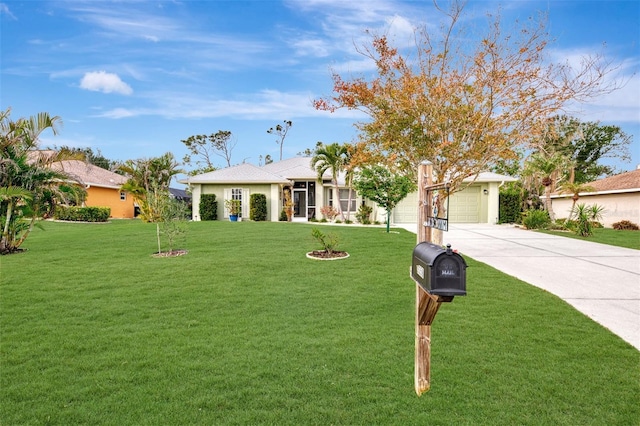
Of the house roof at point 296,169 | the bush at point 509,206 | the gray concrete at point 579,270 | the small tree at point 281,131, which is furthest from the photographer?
the small tree at point 281,131

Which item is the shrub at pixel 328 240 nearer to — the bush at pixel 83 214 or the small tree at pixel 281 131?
the bush at pixel 83 214

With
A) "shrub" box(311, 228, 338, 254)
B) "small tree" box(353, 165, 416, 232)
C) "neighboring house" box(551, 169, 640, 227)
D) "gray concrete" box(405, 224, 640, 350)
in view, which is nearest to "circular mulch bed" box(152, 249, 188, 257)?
"shrub" box(311, 228, 338, 254)

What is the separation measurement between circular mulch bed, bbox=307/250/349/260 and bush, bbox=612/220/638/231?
1725 cm

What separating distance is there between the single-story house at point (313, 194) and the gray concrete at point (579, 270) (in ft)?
26.8

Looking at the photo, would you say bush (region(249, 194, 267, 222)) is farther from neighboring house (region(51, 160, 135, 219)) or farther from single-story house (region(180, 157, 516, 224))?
neighboring house (region(51, 160, 135, 219))

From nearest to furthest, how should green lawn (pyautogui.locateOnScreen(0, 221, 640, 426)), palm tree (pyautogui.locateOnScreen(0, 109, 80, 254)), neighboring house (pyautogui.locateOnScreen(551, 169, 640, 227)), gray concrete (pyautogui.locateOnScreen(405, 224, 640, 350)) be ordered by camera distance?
green lawn (pyautogui.locateOnScreen(0, 221, 640, 426)) → gray concrete (pyautogui.locateOnScreen(405, 224, 640, 350)) → palm tree (pyautogui.locateOnScreen(0, 109, 80, 254)) → neighboring house (pyautogui.locateOnScreen(551, 169, 640, 227))

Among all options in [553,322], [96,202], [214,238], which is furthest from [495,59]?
[96,202]

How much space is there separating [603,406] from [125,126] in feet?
75.6

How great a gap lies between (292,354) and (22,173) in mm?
10485

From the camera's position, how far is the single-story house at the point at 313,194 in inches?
866

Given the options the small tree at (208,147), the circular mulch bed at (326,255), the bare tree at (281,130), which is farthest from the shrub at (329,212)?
the small tree at (208,147)

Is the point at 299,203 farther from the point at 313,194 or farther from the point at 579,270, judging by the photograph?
the point at 579,270

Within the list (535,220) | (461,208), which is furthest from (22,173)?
(461,208)

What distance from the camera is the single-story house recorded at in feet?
72.2
